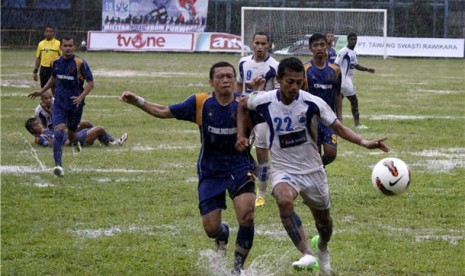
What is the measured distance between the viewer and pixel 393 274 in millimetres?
8023

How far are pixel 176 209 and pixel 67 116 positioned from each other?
4028mm

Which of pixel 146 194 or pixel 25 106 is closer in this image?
pixel 146 194

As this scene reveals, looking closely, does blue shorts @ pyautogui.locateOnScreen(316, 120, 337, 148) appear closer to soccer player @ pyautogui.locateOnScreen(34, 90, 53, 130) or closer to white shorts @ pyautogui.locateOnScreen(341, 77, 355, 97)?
soccer player @ pyautogui.locateOnScreen(34, 90, 53, 130)

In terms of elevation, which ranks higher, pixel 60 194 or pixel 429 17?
pixel 429 17

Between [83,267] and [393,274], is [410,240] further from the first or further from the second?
[83,267]

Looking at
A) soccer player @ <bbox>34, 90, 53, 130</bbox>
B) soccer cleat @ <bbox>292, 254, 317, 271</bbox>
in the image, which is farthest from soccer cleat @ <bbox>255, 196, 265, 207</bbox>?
soccer player @ <bbox>34, 90, 53, 130</bbox>

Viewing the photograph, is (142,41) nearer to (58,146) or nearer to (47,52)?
(47,52)

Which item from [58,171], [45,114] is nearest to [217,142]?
[58,171]

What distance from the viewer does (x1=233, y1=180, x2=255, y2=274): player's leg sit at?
7.79 metres

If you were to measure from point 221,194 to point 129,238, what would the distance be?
5.83ft

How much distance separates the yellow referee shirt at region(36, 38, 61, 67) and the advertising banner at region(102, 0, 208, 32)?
30.1 m

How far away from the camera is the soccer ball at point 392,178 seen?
26.8 ft

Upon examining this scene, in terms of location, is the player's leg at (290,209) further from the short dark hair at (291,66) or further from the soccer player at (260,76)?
the soccer player at (260,76)

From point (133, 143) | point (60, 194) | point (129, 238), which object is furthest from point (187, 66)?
point (129, 238)
